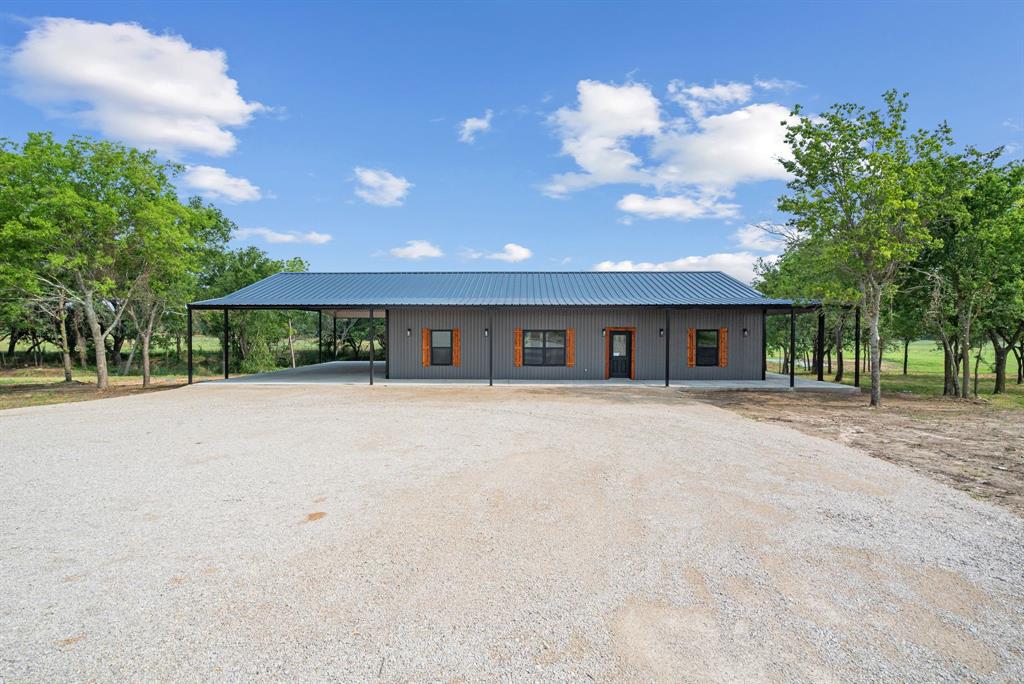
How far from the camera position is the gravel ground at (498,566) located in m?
2.67

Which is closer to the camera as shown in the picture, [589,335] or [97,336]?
[97,336]

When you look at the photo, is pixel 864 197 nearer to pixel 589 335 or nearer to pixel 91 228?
pixel 589 335

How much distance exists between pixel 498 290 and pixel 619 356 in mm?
5156

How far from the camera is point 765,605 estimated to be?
10.5 feet

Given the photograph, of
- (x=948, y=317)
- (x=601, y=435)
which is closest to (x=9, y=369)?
(x=601, y=435)

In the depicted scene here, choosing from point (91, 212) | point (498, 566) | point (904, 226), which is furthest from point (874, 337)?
point (91, 212)

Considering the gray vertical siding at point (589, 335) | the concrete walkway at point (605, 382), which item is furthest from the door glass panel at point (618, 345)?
the concrete walkway at point (605, 382)

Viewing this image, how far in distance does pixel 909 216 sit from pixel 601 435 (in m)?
9.66

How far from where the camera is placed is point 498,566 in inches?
145

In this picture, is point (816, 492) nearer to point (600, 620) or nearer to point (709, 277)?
point (600, 620)

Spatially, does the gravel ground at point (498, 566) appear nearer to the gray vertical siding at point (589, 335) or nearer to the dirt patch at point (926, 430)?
the dirt patch at point (926, 430)

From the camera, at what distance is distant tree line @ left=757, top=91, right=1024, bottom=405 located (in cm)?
1246

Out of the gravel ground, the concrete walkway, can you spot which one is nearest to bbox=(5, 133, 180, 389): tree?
the concrete walkway

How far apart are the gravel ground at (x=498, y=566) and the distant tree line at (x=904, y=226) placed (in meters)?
8.04
